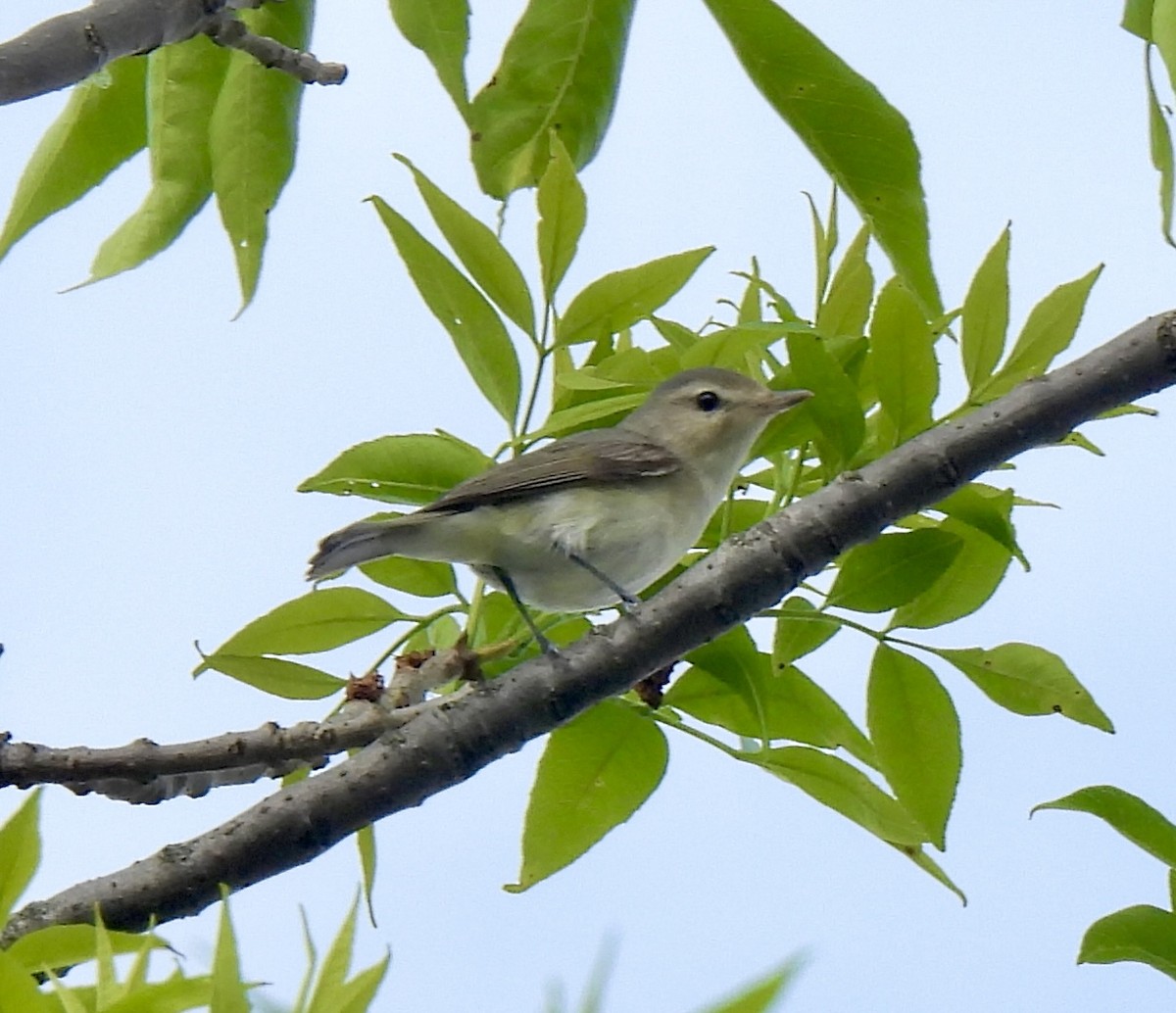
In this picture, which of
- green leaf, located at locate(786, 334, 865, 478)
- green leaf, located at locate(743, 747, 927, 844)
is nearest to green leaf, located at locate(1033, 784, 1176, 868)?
green leaf, located at locate(743, 747, 927, 844)

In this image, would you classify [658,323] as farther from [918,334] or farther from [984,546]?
[984,546]

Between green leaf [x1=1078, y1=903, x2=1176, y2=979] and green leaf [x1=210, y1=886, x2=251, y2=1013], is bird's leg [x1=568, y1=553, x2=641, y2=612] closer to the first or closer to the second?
green leaf [x1=1078, y1=903, x2=1176, y2=979]

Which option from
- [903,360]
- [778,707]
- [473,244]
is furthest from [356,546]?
[903,360]

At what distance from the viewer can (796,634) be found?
3.77 ft

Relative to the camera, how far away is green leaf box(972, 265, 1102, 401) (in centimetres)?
115

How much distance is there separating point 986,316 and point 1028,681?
0.29 m

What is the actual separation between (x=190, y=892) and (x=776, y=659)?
0.46 metres

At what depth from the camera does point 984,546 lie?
3.90 feet

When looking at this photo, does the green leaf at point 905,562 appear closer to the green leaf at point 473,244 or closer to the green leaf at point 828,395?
the green leaf at point 828,395

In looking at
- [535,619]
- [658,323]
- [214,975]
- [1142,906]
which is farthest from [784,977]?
[535,619]

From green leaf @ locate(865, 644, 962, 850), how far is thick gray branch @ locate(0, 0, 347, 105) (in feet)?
2.28

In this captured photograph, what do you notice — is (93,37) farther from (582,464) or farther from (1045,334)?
(582,464)

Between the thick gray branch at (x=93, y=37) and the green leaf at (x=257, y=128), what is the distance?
0.41ft

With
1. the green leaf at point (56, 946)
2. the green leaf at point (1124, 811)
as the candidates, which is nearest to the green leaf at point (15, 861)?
the green leaf at point (56, 946)
